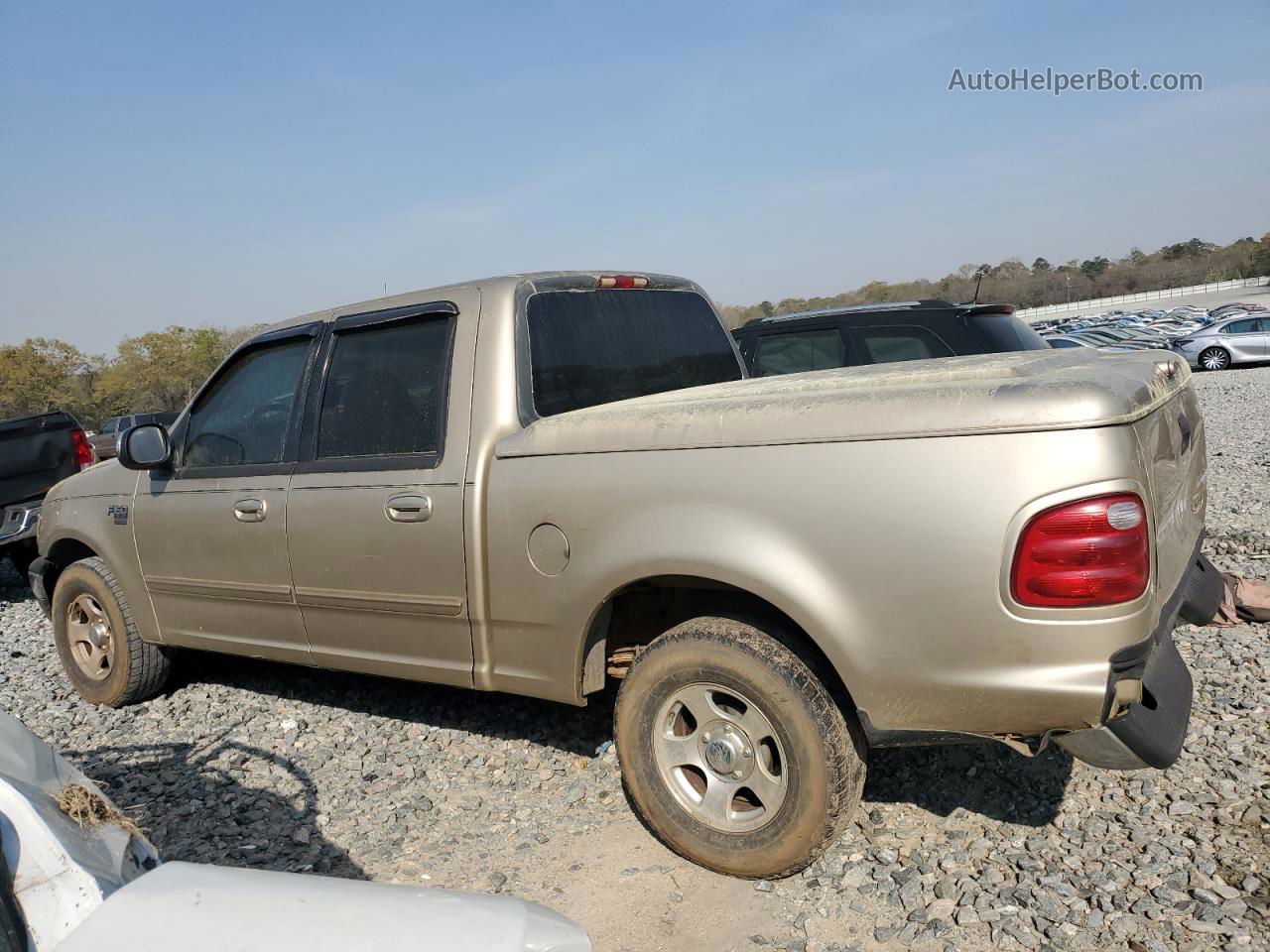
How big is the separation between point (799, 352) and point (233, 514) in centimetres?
494

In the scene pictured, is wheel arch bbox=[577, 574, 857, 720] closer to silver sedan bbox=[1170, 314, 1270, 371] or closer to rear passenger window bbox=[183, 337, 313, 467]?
rear passenger window bbox=[183, 337, 313, 467]

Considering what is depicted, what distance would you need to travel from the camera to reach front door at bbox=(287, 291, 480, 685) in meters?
3.57

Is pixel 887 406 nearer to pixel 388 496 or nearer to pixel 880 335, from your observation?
pixel 388 496

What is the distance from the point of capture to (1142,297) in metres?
85.6

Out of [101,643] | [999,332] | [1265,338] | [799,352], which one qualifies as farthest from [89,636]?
[1265,338]

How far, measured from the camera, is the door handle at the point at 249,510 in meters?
4.13

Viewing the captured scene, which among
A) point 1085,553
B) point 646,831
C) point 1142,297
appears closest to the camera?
point 1085,553

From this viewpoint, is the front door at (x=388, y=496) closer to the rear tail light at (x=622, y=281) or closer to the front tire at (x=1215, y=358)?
the rear tail light at (x=622, y=281)

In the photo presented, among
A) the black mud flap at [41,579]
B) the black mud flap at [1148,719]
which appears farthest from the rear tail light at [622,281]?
the black mud flap at [41,579]

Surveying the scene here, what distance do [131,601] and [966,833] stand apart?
4.06 m

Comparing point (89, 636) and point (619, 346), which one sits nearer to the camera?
point (619, 346)

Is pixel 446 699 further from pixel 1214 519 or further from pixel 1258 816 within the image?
pixel 1214 519

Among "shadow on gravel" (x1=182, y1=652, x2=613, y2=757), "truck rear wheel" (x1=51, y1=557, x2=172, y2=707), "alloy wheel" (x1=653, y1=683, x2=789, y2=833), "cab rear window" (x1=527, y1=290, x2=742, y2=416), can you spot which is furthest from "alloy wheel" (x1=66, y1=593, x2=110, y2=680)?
"alloy wheel" (x1=653, y1=683, x2=789, y2=833)

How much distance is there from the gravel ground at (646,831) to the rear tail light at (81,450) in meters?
4.46
